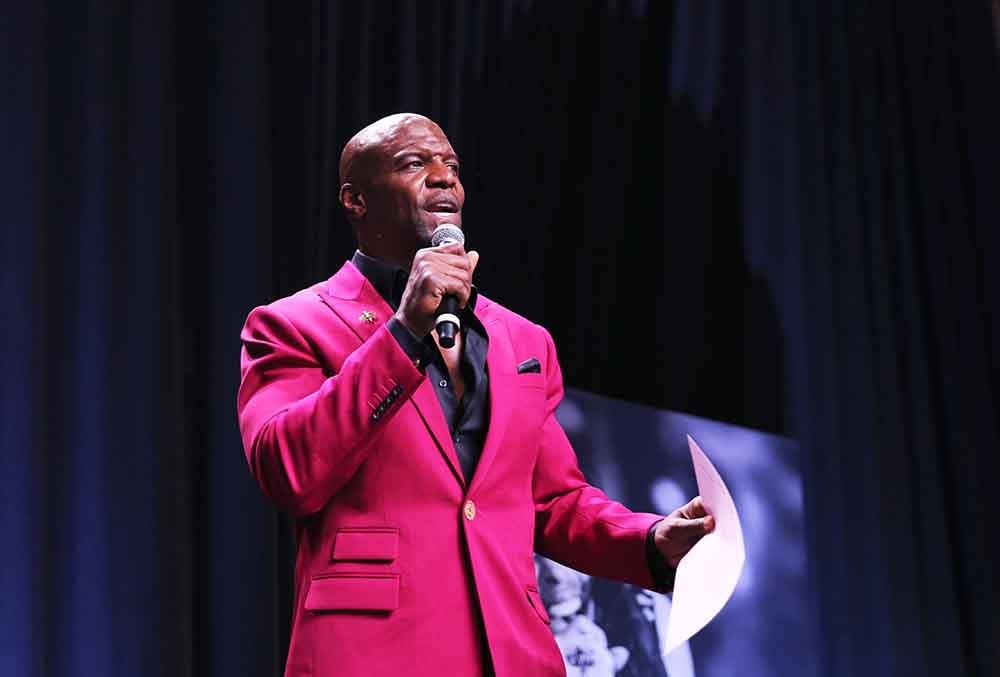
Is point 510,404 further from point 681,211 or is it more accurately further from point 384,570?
point 681,211

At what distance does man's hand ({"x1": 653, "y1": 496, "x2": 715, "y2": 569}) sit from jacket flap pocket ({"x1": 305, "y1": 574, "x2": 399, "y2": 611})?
37cm

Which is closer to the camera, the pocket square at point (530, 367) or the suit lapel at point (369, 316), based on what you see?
the suit lapel at point (369, 316)

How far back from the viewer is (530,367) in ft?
5.59

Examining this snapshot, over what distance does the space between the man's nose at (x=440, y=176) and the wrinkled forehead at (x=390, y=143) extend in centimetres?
2

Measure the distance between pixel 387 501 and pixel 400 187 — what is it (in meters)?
0.49

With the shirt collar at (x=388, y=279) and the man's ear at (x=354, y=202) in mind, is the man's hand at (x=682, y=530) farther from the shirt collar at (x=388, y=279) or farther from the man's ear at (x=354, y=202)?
the man's ear at (x=354, y=202)

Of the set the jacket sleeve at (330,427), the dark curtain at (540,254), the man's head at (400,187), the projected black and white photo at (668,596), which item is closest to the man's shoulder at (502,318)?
the man's head at (400,187)

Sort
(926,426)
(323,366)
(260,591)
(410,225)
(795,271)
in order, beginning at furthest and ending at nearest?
1. (926,426)
2. (795,271)
3. (260,591)
4. (410,225)
5. (323,366)

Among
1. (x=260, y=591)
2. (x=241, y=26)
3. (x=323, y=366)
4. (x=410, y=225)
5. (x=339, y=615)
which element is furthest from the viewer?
(x=241, y=26)

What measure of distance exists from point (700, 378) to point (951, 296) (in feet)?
3.37

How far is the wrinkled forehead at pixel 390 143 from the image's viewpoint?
177 cm

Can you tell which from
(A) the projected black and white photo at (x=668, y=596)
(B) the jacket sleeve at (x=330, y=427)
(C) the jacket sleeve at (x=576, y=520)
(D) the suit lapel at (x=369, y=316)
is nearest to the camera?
(B) the jacket sleeve at (x=330, y=427)

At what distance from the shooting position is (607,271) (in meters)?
3.32

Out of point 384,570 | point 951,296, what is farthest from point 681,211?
point 384,570
